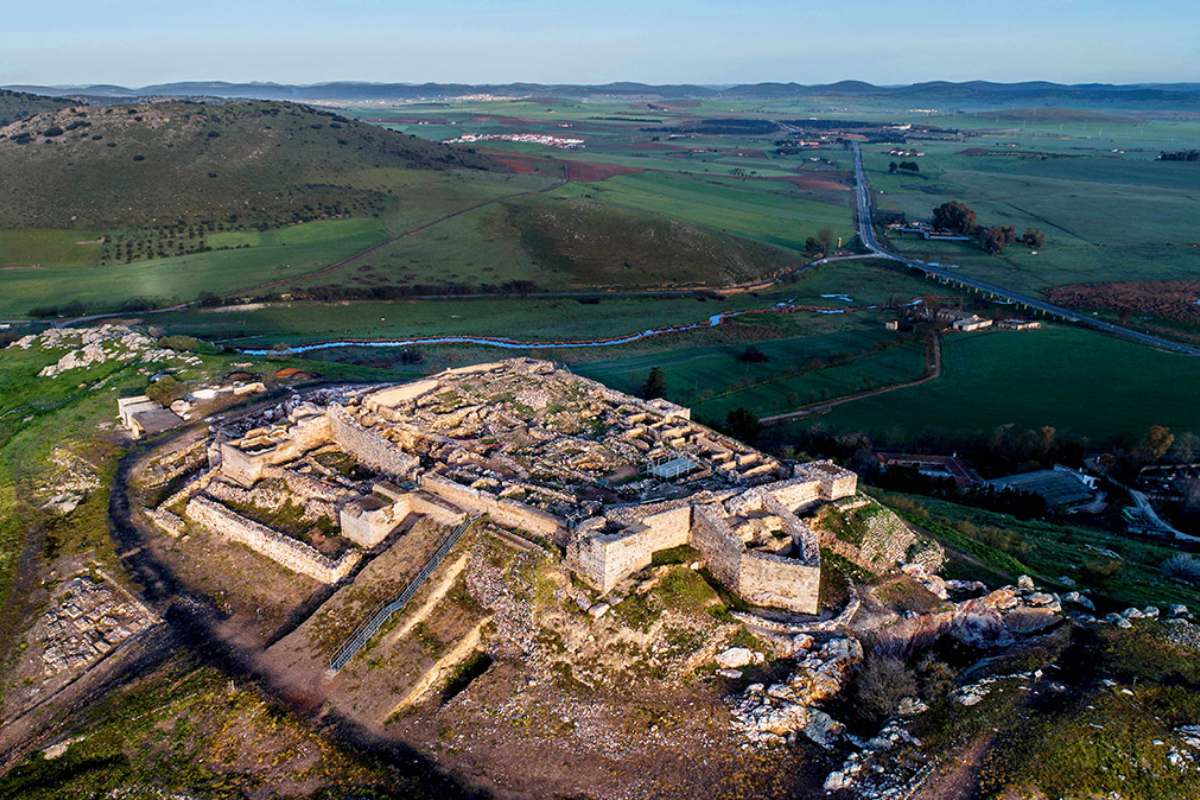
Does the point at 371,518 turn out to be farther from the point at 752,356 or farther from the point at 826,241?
the point at 826,241

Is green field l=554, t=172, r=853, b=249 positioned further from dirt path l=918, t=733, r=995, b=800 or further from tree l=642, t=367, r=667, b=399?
dirt path l=918, t=733, r=995, b=800

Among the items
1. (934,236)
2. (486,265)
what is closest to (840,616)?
(486,265)

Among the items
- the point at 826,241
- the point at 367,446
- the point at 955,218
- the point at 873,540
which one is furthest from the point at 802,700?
the point at 955,218

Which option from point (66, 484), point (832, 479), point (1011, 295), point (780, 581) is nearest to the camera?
point (780, 581)

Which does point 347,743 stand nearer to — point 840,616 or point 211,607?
point 211,607

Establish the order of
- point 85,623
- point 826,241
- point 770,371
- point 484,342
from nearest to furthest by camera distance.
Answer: point 85,623 → point 770,371 → point 484,342 → point 826,241

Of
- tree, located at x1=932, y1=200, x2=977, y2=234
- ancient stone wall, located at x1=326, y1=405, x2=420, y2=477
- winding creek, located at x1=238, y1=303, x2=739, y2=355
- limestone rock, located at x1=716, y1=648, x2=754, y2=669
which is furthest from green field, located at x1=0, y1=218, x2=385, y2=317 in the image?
tree, located at x1=932, y1=200, x2=977, y2=234

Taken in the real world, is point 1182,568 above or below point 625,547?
below
